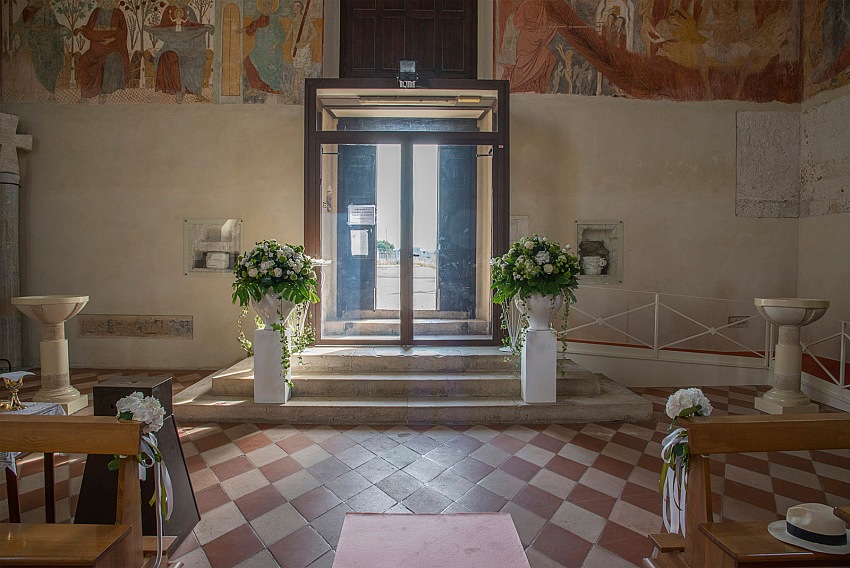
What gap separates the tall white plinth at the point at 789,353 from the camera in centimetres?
470

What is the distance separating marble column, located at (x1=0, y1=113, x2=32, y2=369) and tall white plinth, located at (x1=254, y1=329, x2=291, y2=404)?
4134mm

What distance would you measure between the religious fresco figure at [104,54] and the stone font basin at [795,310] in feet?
28.3

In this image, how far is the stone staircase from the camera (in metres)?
4.46

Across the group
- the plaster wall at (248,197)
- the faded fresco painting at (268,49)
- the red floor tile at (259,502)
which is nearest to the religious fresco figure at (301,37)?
the faded fresco painting at (268,49)

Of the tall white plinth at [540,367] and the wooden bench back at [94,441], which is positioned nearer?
the wooden bench back at [94,441]

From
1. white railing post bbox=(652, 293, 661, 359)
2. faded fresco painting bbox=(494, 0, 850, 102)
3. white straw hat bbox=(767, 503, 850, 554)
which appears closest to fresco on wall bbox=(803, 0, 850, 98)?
faded fresco painting bbox=(494, 0, 850, 102)

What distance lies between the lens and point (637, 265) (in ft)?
21.7

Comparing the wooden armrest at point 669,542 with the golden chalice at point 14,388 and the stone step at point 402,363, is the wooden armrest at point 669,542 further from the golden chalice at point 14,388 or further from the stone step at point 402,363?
the golden chalice at point 14,388

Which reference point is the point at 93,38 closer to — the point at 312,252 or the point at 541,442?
the point at 312,252

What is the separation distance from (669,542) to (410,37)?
6.87 metres

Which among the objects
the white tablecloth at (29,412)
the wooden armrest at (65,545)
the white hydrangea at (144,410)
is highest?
the white hydrangea at (144,410)

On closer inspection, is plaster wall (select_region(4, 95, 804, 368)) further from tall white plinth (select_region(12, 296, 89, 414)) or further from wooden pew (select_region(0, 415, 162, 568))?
wooden pew (select_region(0, 415, 162, 568))

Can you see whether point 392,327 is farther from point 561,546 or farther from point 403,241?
point 561,546

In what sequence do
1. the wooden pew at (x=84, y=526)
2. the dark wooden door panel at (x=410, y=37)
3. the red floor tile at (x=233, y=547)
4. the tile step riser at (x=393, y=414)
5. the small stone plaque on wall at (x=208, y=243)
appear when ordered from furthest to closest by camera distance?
the dark wooden door panel at (x=410, y=37) → the small stone plaque on wall at (x=208, y=243) → the tile step riser at (x=393, y=414) → the red floor tile at (x=233, y=547) → the wooden pew at (x=84, y=526)
